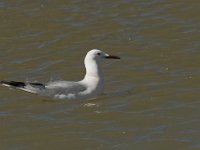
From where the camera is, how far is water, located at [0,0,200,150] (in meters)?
11.7

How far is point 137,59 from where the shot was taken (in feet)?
51.0

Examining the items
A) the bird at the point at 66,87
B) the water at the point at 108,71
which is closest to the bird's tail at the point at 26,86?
the bird at the point at 66,87

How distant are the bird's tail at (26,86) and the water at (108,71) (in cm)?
19

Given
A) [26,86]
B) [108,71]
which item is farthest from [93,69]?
[26,86]

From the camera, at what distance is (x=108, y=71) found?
15.4m

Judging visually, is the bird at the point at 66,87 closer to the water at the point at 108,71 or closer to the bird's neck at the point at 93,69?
the bird's neck at the point at 93,69

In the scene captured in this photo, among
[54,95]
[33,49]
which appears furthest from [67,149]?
[33,49]

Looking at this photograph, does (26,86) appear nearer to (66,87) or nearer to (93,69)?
(66,87)

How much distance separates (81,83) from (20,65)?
198cm

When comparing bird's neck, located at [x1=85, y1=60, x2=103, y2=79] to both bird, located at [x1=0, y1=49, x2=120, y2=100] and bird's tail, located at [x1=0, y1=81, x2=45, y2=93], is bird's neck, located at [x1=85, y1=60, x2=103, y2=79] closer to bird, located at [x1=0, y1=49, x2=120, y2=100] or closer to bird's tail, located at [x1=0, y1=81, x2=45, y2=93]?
bird, located at [x1=0, y1=49, x2=120, y2=100]

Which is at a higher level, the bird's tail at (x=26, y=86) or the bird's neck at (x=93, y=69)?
the bird's neck at (x=93, y=69)

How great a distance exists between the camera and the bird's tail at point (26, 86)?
14.0 metres

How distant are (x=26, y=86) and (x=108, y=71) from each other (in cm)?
198

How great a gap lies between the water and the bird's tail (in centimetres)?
19
